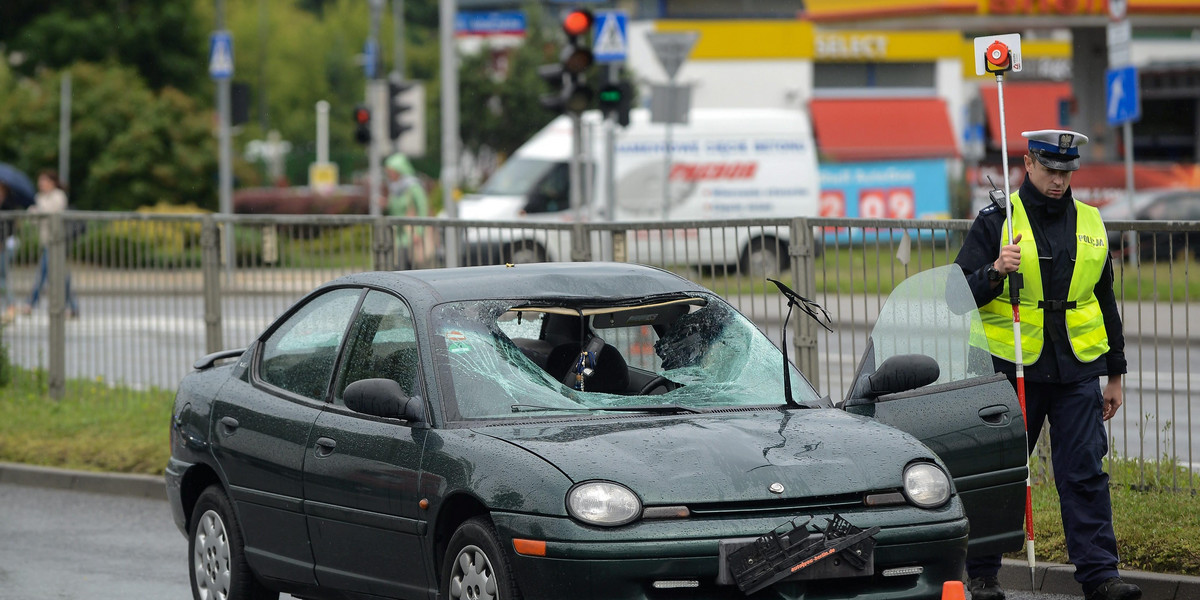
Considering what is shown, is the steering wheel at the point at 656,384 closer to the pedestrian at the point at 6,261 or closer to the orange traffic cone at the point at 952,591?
the orange traffic cone at the point at 952,591

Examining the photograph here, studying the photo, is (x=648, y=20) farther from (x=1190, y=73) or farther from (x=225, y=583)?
(x=225, y=583)

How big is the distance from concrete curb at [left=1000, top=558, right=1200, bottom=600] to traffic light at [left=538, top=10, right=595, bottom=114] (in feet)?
34.2

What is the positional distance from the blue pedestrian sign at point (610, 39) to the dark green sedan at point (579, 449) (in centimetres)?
1219

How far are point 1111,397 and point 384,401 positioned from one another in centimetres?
301

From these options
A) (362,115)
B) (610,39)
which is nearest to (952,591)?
(610,39)

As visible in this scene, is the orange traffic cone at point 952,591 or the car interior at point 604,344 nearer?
the orange traffic cone at point 952,591

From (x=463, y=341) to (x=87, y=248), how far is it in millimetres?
7756

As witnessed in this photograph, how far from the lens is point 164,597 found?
734 centimetres

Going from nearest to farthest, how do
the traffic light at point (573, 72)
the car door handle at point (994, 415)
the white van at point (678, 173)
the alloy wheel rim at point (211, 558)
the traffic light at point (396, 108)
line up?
the car door handle at point (994, 415) < the alloy wheel rim at point (211, 558) < the traffic light at point (573, 72) < the white van at point (678, 173) < the traffic light at point (396, 108)

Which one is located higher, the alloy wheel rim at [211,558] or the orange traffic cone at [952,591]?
the orange traffic cone at [952,591]

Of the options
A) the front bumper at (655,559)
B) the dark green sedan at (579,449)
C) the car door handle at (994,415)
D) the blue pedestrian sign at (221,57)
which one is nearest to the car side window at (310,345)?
the dark green sedan at (579,449)

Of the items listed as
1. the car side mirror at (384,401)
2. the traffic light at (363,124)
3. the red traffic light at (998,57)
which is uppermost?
the traffic light at (363,124)

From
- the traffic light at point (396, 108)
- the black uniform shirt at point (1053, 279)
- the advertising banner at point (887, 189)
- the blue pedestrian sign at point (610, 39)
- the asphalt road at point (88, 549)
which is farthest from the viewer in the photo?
the advertising banner at point (887, 189)

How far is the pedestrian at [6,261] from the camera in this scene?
13.1 m
